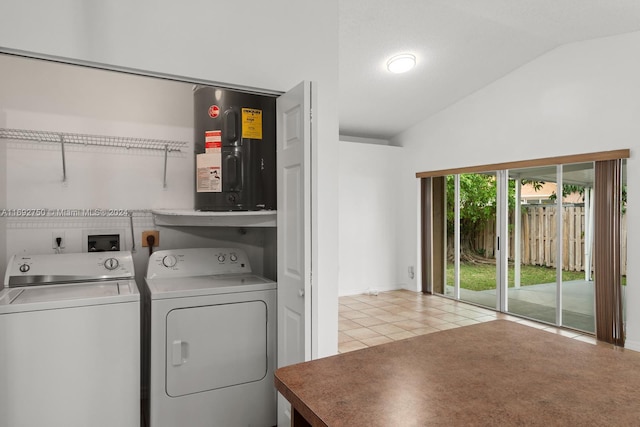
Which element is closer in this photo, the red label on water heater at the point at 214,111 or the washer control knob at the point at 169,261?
the red label on water heater at the point at 214,111

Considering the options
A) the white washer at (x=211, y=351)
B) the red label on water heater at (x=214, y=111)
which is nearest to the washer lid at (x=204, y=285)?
the white washer at (x=211, y=351)

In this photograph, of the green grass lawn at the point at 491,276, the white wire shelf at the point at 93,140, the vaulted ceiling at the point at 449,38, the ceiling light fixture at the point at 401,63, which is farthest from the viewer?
the green grass lawn at the point at 491,276

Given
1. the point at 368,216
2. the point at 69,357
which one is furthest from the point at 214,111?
the point at 368,216

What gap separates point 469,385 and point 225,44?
1.92 m

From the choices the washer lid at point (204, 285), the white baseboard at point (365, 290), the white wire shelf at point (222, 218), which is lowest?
the white baseboard at point (365, 290)

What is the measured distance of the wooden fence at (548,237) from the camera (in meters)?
4.43

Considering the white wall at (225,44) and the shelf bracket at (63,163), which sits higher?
the white wall at (225,44)

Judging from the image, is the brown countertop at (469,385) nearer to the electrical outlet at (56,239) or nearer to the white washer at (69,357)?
the white washer at (69,357)

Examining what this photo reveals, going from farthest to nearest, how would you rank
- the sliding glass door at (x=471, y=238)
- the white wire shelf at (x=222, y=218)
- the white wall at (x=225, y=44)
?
the sliding glass door at (x=471, y=238), the white wire shelf at (x=222, y=218), the white wall at (x=225, y=44)

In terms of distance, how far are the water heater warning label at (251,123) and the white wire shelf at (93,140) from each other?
82cm

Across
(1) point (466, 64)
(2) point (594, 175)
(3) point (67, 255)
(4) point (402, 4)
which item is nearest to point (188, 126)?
(3) point (67, 255)

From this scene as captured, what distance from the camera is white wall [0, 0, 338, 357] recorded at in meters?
1.73

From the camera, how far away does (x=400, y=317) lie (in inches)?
197

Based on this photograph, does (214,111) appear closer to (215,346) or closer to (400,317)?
(215,346)
